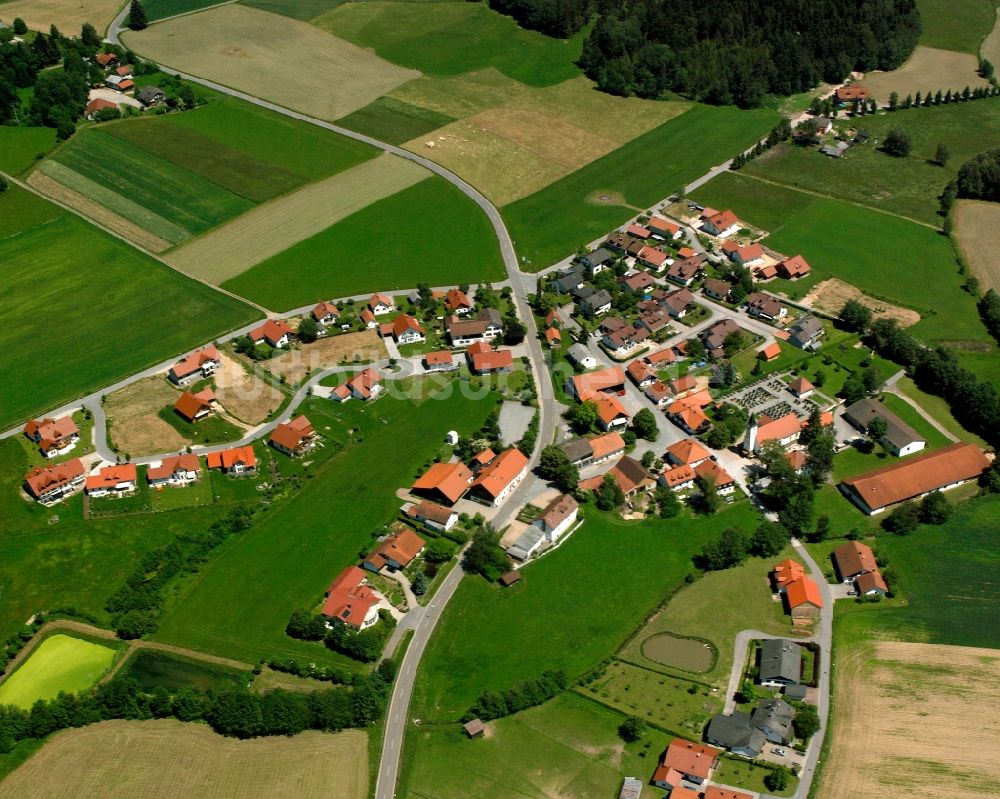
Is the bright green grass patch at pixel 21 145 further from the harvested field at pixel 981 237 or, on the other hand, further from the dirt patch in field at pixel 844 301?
the harvested field at pixel 981 237

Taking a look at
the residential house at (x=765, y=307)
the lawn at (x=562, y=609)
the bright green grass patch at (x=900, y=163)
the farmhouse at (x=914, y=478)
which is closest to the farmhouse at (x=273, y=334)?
the lawn at (x=562, y=609)

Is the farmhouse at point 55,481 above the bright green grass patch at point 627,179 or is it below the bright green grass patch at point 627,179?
below

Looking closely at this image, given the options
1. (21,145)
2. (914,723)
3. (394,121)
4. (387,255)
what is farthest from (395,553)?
(21,145)

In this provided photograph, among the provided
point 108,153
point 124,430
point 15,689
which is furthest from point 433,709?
point 108,153

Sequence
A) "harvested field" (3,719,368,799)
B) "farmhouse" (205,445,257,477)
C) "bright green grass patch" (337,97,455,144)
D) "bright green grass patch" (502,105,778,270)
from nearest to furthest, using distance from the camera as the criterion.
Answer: "harvested field" (3,719,368,799) → "farmhouse" (205,445,257,477) → "bright green grass patch" (502,105,778,270) → "bright green grass patch" (337,97,455,144)

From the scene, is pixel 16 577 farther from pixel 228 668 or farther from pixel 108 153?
pixel 108 153

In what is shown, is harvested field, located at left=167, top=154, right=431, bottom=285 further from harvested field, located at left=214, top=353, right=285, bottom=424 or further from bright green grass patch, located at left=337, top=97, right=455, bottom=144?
harvested field, located at left=214, top=353, right=285, bottom=424

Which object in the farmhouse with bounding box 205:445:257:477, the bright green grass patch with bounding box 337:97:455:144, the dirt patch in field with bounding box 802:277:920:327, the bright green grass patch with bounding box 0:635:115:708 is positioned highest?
the bright green grass patch with bounding box 337:97:455:144

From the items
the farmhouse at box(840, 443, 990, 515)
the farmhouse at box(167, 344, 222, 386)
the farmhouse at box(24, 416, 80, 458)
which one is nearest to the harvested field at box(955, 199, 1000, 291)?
the farmhouse at box(840, 443, 990, 515)
